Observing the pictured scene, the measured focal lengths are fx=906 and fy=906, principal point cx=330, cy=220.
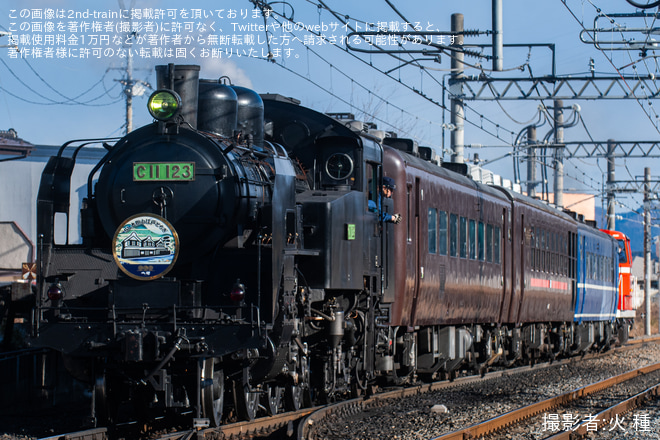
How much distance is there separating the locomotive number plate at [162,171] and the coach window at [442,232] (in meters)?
5.95

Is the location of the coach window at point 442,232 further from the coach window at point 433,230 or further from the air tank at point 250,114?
the air tank at point 250,114

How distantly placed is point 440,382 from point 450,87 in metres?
8.94

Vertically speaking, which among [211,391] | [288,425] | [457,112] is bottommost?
[288,425]

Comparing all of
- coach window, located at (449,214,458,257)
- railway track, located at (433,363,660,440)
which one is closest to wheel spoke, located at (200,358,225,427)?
railway track, located at (433,363,660,440)

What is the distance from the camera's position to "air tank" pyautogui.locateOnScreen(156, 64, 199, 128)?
386 inches

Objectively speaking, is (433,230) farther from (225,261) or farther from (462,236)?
(225,261)

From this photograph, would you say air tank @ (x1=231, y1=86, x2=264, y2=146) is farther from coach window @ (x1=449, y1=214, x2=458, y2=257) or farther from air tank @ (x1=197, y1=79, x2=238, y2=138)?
coach window @ (x1=449, y1=214, x2=458, y2=257)

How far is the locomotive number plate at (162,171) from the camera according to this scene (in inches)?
370

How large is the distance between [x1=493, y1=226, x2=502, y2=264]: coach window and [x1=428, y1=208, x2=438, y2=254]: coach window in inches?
125

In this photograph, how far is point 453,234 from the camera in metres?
15.1

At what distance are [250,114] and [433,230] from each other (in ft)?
14.8

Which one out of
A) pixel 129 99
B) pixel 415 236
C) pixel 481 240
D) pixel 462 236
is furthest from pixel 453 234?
pixel 129 99

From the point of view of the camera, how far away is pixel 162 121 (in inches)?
377

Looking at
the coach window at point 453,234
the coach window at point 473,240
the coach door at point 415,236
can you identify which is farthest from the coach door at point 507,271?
the coach door at point 415,236
